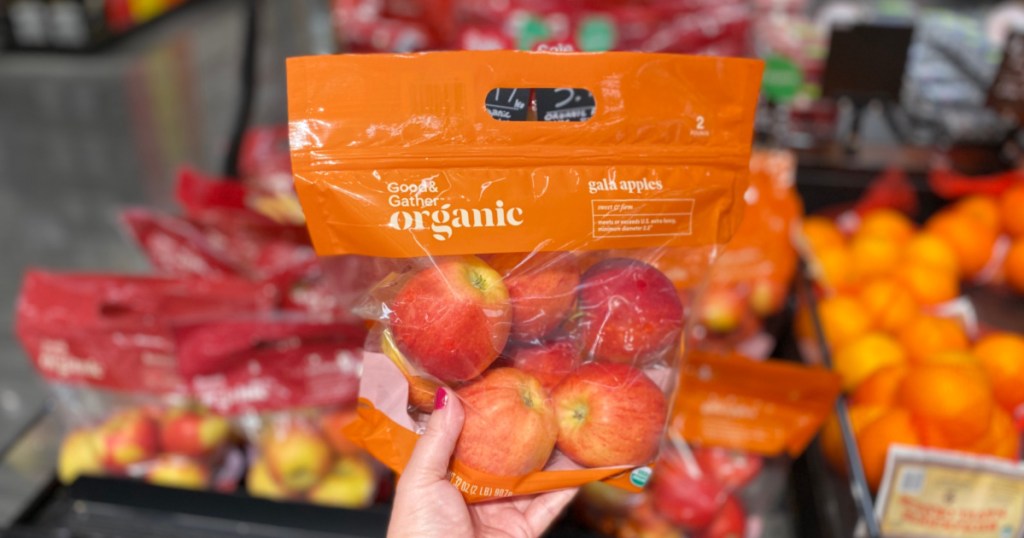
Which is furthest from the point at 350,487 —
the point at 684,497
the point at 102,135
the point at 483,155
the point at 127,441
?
the point at 102,135

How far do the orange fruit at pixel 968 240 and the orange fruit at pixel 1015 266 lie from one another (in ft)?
0.14

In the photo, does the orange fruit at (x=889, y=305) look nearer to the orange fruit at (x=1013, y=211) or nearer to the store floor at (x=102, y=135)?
the orange fruit at (x=1013, y=211)

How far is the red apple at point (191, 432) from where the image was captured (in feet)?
4.34

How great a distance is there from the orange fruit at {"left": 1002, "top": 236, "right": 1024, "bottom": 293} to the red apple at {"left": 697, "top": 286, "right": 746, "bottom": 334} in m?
0.65

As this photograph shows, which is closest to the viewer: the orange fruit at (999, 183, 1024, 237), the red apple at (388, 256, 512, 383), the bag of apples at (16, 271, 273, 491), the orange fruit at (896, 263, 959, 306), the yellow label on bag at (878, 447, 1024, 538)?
the red apple at (388, 256, 512, 383)

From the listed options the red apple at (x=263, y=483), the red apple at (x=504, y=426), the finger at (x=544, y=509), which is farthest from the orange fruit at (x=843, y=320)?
the red apple at (x=263, y=483)

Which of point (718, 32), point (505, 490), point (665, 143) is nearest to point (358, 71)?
point (665, 143)

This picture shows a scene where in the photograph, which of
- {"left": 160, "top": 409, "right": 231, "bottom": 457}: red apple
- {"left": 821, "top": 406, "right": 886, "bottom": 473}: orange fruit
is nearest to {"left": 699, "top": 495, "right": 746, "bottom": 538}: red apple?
{"left": 821, "top": 406, "right": 886, "bottom": 473}: orange fruit

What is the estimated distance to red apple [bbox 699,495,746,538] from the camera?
1188 millimetres

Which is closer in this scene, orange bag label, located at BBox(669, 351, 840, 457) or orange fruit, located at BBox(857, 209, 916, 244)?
orange bag label, located at BBox(669, 351, 840, 457)

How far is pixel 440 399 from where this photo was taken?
71cm

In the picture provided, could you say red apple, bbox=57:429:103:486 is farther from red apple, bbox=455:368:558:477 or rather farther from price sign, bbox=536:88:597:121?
price sign, bbox=536:88:597:121

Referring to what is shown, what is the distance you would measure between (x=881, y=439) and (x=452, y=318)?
765 mm

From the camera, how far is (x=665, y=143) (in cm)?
77
